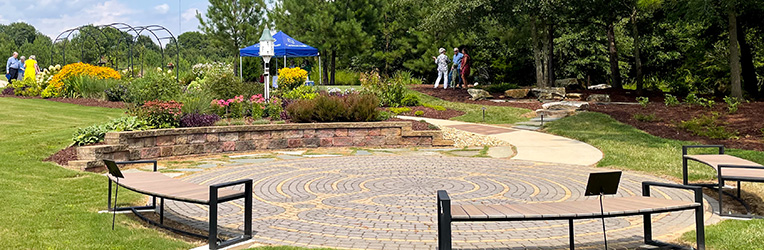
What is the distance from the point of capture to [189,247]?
15.9 feet

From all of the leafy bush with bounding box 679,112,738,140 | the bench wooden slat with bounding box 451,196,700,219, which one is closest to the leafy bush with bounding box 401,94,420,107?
the leafy bush with bounding box 679,112,738,140

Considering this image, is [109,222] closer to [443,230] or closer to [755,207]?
[443,230]

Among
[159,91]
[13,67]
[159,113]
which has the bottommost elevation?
[159,113]

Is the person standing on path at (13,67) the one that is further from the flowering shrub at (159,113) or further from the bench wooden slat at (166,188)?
the bench wooden slat at (166,188)

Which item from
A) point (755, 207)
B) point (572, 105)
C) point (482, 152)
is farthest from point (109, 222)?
point (572, 105)

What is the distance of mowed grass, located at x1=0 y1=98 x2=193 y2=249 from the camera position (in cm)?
477

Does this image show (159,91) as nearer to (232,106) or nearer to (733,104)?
(232,106)

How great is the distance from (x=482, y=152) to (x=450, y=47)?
69.9 feet

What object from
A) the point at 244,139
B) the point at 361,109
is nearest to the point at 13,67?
the point at 244,139

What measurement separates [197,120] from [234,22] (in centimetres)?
2595

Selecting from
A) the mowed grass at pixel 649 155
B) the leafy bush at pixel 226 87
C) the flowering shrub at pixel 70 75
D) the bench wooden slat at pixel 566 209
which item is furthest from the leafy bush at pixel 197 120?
the flowering shrub at pixel 70 75

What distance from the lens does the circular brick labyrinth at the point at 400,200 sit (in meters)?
5.25

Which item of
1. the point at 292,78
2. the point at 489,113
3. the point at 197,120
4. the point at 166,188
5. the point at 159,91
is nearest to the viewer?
the point at 166,188

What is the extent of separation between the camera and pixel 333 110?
43.2ft
